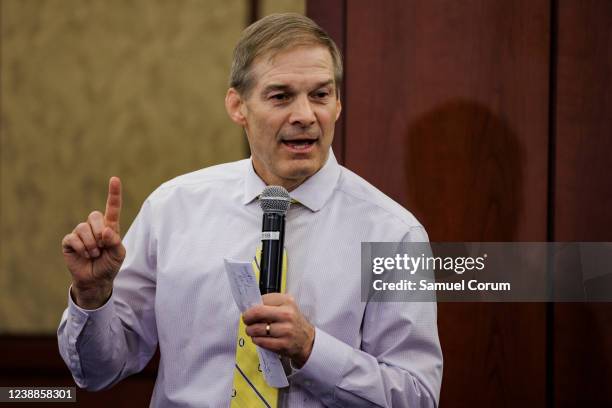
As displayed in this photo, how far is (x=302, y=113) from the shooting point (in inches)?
63.3

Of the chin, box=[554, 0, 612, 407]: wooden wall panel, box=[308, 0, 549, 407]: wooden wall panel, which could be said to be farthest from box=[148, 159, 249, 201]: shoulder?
box=[554, 0, 612, 407]: wooden wall panel

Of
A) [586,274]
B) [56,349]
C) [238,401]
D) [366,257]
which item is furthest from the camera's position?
[56,349]

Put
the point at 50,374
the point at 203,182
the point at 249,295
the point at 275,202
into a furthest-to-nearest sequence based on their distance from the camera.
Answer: the point at 50,374
the point at 203,182
the point at 275,202
the point at 249,295

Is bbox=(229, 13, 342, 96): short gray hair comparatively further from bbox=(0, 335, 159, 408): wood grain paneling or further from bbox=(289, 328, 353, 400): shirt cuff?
bbox=(0, 335, 159, 408): wood grain paneling

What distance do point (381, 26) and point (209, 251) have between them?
1.06 m

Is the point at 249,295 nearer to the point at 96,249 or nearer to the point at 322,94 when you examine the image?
the point at 96,249

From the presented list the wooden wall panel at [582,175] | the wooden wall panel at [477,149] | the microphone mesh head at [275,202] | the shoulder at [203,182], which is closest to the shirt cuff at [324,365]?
the microphone mesh head at [275,202]

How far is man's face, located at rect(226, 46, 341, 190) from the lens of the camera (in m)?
1.62

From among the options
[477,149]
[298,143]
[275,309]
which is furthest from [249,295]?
[477,149]

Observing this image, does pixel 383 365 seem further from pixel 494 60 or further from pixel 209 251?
pixel 494 60

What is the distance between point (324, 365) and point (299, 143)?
50 centimetres

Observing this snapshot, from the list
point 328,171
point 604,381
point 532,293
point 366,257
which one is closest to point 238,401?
point 366,257

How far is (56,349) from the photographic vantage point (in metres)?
2.71

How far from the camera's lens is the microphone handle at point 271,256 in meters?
1.36
